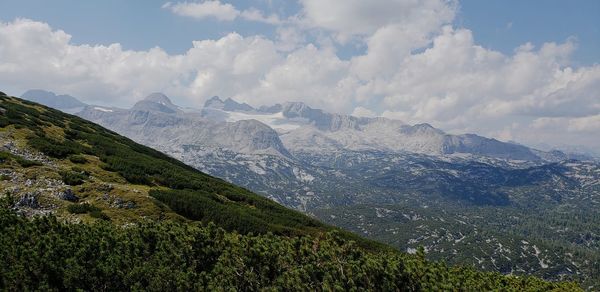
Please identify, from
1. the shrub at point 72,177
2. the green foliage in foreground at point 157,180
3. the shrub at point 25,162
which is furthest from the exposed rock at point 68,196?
the shrub at point 25,162

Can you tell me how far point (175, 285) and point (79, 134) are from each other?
78645 millimetres

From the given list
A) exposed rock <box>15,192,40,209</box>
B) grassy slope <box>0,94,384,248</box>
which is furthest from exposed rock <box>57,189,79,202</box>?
exposed rock <box>15,192,40,209</box>

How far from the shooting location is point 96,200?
5238cm

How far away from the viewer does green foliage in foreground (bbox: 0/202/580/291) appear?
29469 mm

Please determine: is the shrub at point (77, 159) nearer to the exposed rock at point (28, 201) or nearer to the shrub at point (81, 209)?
the exposed rock at point (28, 201)

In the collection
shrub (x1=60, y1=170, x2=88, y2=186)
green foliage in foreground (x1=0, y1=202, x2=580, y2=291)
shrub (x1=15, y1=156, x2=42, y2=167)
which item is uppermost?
shrub (x1=15, y1=156, x2=42, y2=167)

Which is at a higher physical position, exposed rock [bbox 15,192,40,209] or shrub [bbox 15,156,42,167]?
shrub [bbox 15,156,42,167]

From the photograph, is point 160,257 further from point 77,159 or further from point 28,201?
point 77,159

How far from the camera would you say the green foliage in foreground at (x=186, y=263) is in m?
29.5

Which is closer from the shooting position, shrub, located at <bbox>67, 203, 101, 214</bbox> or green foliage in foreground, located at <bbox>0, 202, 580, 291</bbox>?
green foliage in foreground, located at <bbox>0, 202, 580, 291</bbox>

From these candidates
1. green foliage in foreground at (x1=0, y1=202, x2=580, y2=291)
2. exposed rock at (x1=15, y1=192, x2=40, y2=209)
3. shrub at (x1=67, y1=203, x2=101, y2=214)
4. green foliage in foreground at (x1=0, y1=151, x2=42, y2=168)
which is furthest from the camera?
green foliage in foreground at (x1=0, y1=151, x2=42, y2=168)

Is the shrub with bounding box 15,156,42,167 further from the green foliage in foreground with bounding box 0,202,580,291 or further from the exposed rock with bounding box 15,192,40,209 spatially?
the green foliage in foreground with bounding box 0,202,580,291

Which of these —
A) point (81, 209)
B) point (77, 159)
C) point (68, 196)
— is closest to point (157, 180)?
point (77, 159)

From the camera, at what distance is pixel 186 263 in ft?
113
